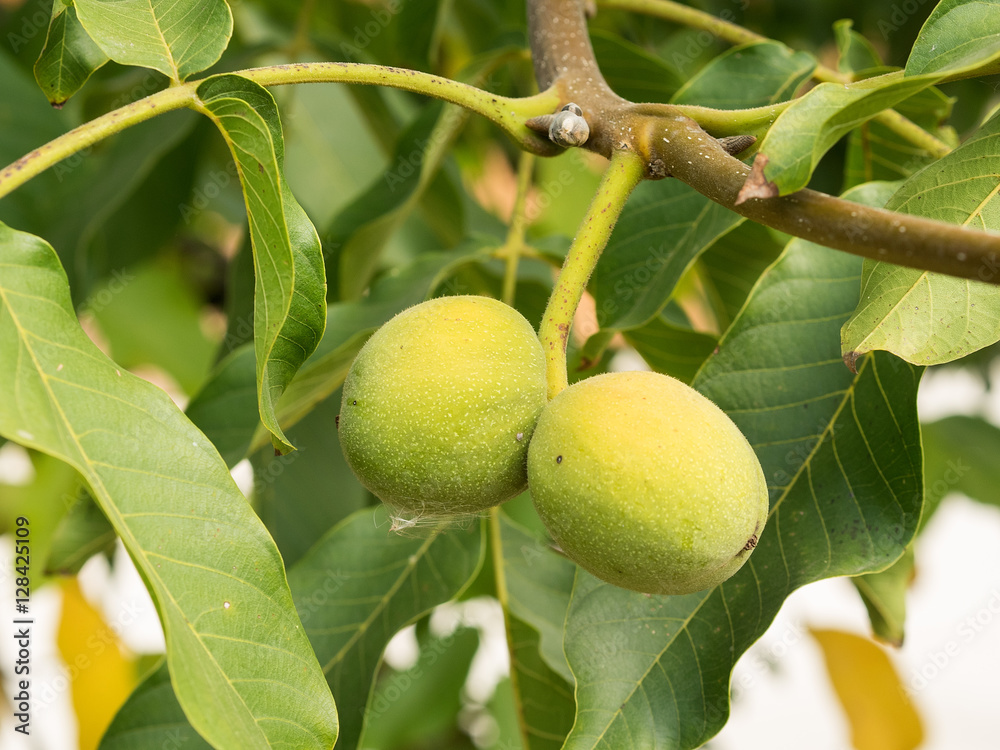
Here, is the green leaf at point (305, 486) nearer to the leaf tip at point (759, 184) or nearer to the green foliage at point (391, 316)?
the green foliage at point (391, 316)

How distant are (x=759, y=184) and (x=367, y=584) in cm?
71

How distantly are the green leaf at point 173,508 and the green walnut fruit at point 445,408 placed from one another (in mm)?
108

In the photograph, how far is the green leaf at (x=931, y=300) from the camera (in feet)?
2.16

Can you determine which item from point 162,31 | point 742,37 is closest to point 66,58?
point 162,31

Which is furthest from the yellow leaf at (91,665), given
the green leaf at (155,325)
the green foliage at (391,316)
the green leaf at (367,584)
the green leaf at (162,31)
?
the green leaf at (162,31)

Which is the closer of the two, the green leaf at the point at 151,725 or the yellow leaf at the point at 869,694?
the green leaf at the point at 151,725

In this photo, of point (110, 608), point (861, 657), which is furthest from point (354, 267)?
point (861, 657)

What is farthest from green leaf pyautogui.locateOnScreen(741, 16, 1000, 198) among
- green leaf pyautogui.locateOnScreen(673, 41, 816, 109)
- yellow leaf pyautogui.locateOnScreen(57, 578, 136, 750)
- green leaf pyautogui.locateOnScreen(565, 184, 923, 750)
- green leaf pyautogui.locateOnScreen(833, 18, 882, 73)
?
yellow leaf pyautogui.locateOnScreen(57, 578, 136, 750)

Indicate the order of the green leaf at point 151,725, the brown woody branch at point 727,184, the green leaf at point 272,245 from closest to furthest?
the brown woody branch at point 727,184 → the green leaf at point 272,245 → the green leaf at point 151,725

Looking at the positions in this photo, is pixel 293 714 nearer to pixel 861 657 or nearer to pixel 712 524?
pixel 712 524

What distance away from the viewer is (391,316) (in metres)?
1.07

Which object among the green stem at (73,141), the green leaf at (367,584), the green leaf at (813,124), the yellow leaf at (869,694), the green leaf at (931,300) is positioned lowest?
the yellow leaf at (869,694)

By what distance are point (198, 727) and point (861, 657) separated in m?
1.58

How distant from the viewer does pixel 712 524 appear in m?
0.62
